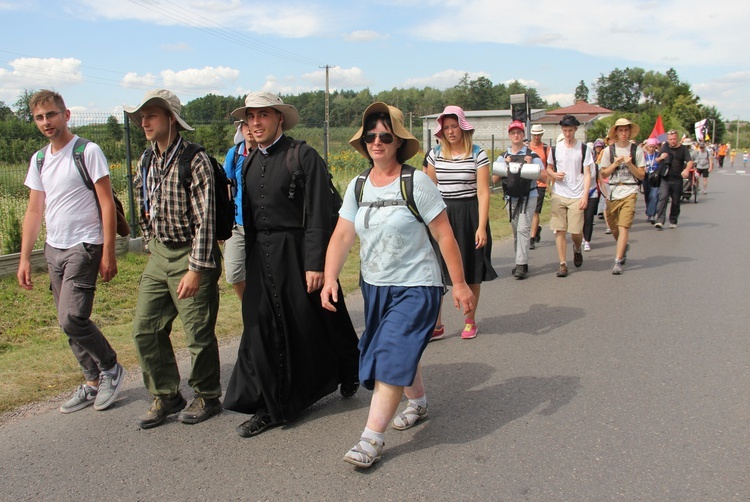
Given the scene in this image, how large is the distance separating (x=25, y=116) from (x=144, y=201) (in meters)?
6.05

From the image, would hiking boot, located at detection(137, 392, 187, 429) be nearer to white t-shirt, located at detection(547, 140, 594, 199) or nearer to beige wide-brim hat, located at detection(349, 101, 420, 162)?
beige wide-brim hat, located at detection(349, 101, 420, 162)

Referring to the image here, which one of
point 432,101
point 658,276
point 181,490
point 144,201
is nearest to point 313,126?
point 658,276

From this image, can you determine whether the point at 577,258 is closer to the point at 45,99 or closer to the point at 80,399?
the point at 80,399

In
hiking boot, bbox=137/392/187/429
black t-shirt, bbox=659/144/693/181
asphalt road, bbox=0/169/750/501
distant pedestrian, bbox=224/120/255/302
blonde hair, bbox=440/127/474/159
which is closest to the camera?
asphalt road, bbox=0/169/750/501

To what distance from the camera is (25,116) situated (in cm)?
877

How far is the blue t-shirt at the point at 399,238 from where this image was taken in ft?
11.2

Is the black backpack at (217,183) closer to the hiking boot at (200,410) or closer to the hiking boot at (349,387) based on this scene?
the hiking boot at (200,410)

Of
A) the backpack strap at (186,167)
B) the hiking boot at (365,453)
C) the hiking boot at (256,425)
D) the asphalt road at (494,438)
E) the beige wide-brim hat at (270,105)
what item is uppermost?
the beige wide-brim hat at (270,105)

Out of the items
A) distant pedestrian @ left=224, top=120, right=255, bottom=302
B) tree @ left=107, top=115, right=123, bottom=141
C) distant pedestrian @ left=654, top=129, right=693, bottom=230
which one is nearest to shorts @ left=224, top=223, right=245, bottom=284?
distant pedestrian @ left=224, top=120, right=255, bottom=302

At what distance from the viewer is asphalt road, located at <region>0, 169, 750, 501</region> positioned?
314 cm

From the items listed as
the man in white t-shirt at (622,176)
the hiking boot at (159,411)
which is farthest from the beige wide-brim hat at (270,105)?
the man in white t-shirt at (622,176)

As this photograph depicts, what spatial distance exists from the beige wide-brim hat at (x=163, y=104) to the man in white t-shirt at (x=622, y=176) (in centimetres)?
610

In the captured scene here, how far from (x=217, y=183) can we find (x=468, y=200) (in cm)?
252

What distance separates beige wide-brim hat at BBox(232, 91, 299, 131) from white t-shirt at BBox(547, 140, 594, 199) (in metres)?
5.17
